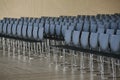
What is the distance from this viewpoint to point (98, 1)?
21516 mm

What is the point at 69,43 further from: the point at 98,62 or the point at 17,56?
the point at 17,56

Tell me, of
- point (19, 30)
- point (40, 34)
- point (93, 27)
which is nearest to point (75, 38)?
point (40, 34)

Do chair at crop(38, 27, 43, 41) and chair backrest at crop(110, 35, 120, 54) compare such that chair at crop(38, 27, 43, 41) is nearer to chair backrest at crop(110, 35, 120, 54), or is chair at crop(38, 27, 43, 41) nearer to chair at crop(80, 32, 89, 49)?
chair at crop(80, 32, 89, 49)

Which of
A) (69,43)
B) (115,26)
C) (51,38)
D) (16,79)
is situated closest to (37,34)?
(51,38)

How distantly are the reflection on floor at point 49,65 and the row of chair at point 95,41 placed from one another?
0.30 m

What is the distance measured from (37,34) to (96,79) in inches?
157

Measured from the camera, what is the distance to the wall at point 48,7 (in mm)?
20688

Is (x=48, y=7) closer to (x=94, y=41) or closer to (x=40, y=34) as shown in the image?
(x=40, y=34)

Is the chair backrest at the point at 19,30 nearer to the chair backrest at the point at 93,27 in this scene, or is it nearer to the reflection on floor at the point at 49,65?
the reflection on floor at the point at 49,65

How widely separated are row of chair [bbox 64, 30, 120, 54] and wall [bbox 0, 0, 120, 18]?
1088 centimetres

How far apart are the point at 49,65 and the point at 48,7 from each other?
1120cm

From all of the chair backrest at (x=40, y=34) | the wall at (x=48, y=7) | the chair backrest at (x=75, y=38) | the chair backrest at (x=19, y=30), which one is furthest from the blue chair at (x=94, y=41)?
the wall at (x=48, y=7)

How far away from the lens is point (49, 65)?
32.4 ft

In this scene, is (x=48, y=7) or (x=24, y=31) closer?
(x=24, y=31)
